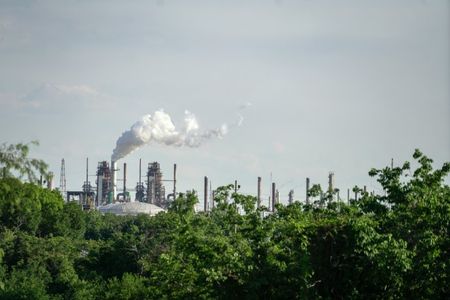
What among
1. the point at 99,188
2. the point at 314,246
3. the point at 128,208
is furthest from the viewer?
the point at 99,188

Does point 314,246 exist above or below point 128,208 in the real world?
below

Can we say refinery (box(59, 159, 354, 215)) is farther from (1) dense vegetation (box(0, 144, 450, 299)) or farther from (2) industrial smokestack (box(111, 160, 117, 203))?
(1) dense vegetation (box(0, 144, 450, 299))

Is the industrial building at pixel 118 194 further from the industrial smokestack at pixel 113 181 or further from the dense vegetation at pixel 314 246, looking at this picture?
the dense vegetation at pixel 314 246

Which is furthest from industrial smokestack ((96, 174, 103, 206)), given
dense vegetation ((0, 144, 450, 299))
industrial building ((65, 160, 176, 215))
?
dense vegetation ((0, 144, 450, 299))

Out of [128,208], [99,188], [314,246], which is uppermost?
[99,188]

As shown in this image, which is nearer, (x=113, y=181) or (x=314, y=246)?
(x=314, y=246)

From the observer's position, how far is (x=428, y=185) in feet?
84.2

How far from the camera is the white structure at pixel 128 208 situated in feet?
358

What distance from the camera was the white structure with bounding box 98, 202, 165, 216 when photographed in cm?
10918

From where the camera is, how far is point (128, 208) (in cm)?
10988

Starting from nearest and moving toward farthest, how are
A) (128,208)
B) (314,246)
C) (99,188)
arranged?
1. (314,246)
2. (128,208)
3. (99,188)

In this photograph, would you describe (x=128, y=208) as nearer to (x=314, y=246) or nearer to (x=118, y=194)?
(x=118, y=194)

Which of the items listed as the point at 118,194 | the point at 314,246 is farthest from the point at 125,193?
the point at 314,246

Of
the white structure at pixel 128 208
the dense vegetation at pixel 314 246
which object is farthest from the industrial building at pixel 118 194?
the dense vegetation at pixel 314 246
